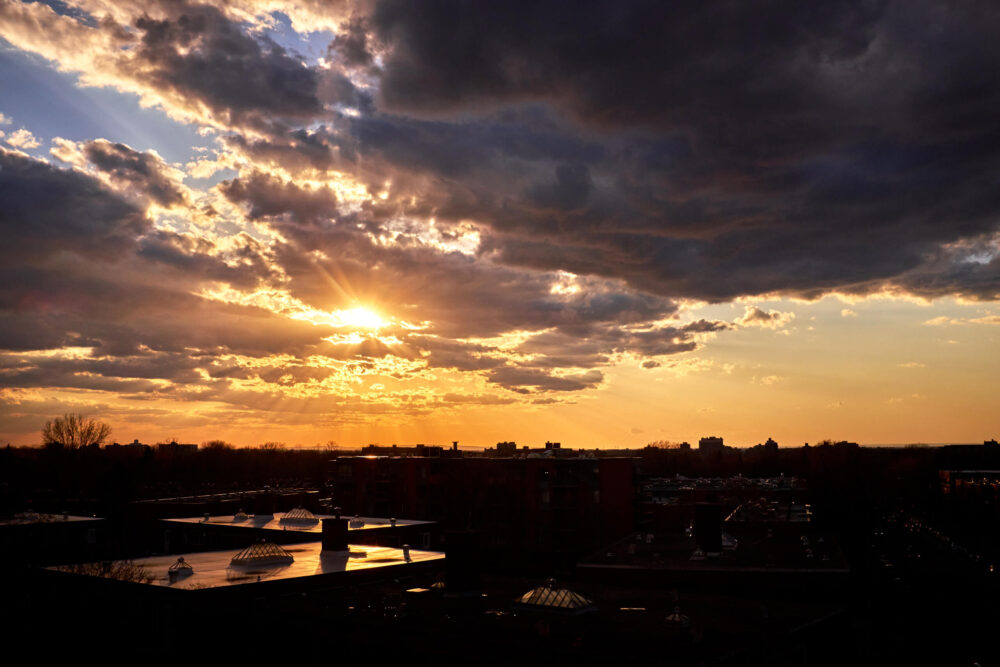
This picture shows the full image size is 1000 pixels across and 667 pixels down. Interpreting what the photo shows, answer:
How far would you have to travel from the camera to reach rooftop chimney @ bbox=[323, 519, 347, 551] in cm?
5541

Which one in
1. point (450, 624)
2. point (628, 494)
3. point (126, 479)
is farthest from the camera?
point (126, 479)

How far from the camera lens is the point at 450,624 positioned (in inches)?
1312

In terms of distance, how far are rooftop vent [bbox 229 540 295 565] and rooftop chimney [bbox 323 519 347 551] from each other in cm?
604

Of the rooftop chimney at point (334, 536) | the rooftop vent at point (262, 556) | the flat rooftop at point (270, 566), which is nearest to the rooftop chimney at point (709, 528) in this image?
the flat rooftop at point (270, 566)

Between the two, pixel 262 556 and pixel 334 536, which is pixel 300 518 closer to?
pixel 334 536

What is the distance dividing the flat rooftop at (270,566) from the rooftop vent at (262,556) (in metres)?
0.30

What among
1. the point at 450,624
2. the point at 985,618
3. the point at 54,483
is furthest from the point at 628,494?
the point at 54,483

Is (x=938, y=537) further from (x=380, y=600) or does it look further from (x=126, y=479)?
(x=126, y=479)

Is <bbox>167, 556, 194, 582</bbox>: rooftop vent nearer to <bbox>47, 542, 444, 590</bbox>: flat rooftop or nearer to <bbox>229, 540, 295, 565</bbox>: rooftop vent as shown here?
<bbox>47, 542, 444, 590</bbox>: flat rooftop

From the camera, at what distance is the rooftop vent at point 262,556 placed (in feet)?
154

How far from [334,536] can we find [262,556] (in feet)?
27.2

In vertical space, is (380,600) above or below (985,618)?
above

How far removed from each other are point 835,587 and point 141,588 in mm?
41065

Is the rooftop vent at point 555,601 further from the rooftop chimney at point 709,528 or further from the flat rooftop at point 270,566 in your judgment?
the rooftop chimney at point 709,528
